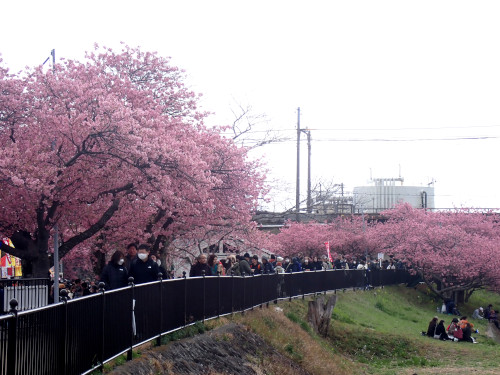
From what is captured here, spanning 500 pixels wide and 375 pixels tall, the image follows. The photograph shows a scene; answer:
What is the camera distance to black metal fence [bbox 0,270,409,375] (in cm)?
703

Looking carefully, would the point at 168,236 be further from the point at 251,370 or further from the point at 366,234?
the point at 366,234

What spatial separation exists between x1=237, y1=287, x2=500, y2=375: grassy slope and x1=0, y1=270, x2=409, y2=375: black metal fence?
1970 millimetres

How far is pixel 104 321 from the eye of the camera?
986cm

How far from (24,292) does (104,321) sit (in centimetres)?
521

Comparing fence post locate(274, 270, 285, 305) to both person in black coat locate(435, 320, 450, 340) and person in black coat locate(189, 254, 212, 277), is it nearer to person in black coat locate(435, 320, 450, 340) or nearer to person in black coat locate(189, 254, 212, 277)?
person in black coat locate(435, 320, 450, 340)

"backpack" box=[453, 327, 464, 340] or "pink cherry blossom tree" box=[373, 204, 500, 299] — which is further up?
"pink cherry blossom tree" box=[373, 204, 500, 299]

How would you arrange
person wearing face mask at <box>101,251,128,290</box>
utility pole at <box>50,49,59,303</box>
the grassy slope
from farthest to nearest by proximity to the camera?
the grassy slope, utility pole at <box>50,49,59,303</box>, person wearing face mask at <box>101,251,128,290</box>

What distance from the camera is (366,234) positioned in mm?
50250

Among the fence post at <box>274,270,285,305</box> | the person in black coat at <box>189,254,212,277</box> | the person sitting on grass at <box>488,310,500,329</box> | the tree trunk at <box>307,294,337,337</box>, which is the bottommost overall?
the person sitting on grass at <box>488,310,500,329</box>

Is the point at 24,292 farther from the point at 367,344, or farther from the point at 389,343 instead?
the point at 389,343

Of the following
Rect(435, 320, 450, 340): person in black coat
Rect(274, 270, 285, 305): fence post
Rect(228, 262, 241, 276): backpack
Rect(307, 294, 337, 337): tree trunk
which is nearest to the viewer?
Rect(228, 262, 241, 276): backpack

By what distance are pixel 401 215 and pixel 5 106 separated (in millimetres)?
39215

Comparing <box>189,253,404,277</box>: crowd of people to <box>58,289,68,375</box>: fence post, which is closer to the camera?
<box>58,289,68,375</box>: fence post

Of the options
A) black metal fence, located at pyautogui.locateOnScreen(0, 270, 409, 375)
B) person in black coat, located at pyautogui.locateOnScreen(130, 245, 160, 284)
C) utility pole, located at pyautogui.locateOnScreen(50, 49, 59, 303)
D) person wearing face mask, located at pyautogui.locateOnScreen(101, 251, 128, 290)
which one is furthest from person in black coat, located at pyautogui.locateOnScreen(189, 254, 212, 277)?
person wearing face mask, located at pyautogui.locateOnScreen(101, 251, 128, 290)
